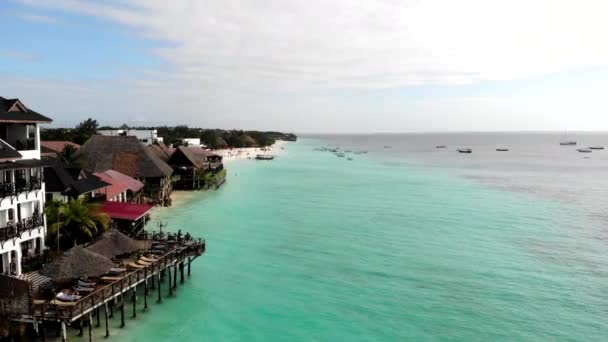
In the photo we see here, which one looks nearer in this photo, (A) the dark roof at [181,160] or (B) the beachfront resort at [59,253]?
(B) the beachfront resort at [59,253]

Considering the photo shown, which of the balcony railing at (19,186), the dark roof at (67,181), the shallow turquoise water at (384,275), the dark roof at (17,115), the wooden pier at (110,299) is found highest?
the dark roof at (17,115)

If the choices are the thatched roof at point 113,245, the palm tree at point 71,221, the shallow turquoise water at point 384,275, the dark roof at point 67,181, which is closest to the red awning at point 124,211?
the dark roof at point 67,181

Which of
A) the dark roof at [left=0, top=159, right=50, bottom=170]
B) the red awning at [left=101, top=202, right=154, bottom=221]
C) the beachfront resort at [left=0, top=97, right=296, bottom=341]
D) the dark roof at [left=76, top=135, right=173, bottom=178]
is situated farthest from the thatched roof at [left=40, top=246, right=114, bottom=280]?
the dark roof at [left=76, top=135, right=173, bottom=178]

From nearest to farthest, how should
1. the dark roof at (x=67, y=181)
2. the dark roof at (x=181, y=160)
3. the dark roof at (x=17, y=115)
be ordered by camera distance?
the dark roof at (x=17, y=115)
the dark roof at (x=67, y=181)
the dark roof at (x=181, y=160)

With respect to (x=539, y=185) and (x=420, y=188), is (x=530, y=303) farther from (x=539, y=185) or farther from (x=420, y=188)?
(x=539, y=185)

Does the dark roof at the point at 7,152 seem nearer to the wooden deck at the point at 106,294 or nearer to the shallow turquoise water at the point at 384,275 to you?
Result: the wooden deck at the point at 106,294


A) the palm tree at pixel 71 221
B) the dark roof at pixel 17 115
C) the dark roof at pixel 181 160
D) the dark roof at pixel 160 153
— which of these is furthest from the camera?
the dark roof at pixel 160 153

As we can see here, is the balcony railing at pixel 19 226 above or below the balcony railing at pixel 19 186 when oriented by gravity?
below
